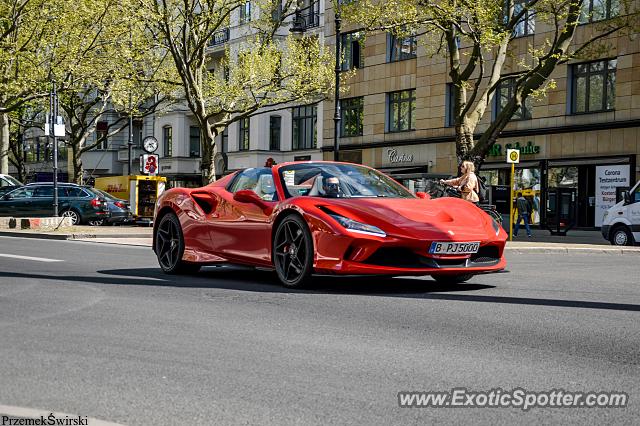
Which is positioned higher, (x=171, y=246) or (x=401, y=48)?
(x=401, y=48)

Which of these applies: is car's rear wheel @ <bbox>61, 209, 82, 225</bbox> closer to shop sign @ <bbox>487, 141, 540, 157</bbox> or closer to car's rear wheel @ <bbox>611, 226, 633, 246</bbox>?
shop sign @ <bbox>487, 141, 540, 157</bbox>

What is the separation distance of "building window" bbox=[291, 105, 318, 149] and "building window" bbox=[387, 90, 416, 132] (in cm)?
666

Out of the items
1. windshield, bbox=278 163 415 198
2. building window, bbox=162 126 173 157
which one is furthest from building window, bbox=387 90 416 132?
windshield, bbox=278 163 415 198

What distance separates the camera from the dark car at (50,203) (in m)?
31.7

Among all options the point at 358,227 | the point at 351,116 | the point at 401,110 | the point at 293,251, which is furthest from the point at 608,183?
the point at 358,227

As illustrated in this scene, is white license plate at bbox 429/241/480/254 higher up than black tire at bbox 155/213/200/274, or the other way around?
white license plate at bbox 429/241/480/254

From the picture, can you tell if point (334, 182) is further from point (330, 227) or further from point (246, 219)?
point (246, 219)

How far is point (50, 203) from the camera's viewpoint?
31609mm

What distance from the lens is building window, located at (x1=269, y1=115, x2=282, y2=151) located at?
53.7 m

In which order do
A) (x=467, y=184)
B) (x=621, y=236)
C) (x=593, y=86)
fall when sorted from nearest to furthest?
(x=467, y=184) < (x=621, y=236) < (x=593, y=86)

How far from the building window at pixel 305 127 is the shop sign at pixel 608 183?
19.1 m

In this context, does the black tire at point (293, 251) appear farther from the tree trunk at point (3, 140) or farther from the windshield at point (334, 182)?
the tree trunk at point (3, 140)

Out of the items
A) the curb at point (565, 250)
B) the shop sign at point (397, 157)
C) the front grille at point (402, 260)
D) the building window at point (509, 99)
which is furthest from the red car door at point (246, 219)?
the shop sign at point (397, 157)

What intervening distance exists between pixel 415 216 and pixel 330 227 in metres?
0.85
